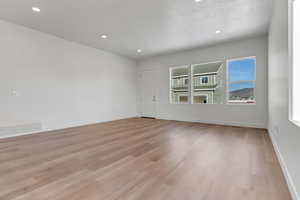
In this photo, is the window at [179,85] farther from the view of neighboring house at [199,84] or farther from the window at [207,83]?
the window at [207,83]

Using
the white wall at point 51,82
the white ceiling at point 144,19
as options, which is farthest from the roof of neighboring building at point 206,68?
the white wall at point 51,82

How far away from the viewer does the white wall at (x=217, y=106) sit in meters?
4.41

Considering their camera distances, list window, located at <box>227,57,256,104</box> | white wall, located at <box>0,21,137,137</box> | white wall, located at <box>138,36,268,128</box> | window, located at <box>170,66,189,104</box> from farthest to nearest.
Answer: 1. window, located at <box>170,66,189,104</box>
2. window, located at <box>227,57,256,104</box>
3. white wall, located at <box>138,36,268,128</box>
4. white wall, located at <box>0,21,137,137</box>

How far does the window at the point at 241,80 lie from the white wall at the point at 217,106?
17 centimetres

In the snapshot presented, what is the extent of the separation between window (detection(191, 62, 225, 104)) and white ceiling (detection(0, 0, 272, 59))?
100 cm

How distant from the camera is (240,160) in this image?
222 centimetres

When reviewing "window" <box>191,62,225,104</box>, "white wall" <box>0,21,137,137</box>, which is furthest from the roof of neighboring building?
"white wall" <box>0,21,137,137</box>

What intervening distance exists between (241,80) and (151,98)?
3904 millimetres

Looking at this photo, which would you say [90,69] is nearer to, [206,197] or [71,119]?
[71,119]

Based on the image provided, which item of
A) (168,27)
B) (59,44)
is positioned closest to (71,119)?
(59,44)

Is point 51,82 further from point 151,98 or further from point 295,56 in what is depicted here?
point 295,56

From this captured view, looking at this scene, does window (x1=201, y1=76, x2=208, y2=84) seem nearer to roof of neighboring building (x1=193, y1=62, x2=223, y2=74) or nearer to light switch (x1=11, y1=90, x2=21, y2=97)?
roof of neighboring building (x1=193, y1=62, x2=223, y2=74)

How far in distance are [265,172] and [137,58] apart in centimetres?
654

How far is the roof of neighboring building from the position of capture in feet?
17.2
